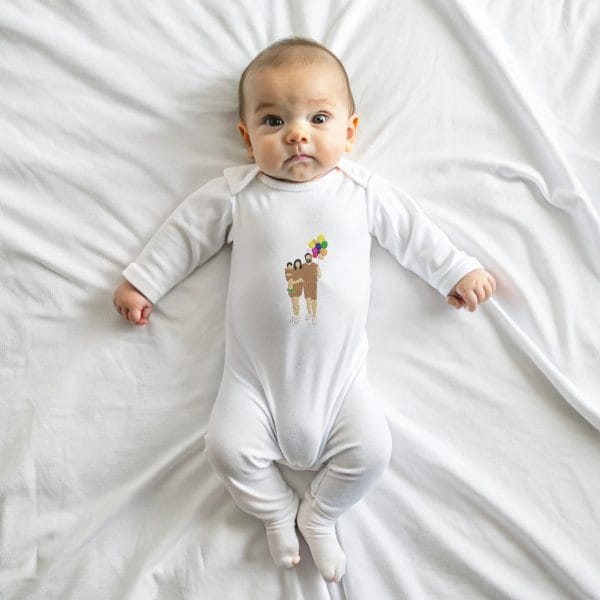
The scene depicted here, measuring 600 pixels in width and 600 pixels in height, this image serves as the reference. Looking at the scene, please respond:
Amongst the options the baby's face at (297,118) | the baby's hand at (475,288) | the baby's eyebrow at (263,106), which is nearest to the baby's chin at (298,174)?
the baby's face at (297,118)

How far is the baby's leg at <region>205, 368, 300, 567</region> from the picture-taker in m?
1.17

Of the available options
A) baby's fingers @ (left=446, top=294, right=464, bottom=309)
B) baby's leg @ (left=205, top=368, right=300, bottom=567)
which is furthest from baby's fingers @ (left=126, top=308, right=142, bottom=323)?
baby's fingers @ (left=446, top=294, right=464, bottom=309)

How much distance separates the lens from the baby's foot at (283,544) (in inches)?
46.4

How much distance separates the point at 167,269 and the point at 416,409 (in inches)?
19.9

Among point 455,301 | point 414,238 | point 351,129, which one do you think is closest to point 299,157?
point 351,129

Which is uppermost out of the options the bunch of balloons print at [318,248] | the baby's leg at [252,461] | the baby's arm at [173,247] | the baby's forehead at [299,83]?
the baby's forehead at [299,83]

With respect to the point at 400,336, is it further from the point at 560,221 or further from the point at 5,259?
the point at 5,259

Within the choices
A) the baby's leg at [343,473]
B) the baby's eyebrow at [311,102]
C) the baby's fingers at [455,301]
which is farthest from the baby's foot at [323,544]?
the baby's eyebrow at [311,102]

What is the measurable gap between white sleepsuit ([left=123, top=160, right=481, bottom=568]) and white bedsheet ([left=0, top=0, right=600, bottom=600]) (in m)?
0.05

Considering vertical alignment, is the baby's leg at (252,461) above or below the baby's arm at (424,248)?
below

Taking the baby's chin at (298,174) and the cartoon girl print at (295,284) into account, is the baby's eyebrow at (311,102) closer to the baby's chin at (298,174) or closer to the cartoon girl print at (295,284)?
the baby's chin at (298,174)

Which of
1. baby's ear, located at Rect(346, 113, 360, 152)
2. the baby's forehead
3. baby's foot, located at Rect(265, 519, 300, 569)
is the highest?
the baby's forehead

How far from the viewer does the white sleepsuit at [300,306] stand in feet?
3.88

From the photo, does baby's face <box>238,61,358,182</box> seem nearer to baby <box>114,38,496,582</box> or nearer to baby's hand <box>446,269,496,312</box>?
baby <box>114,38,496,582</box>
